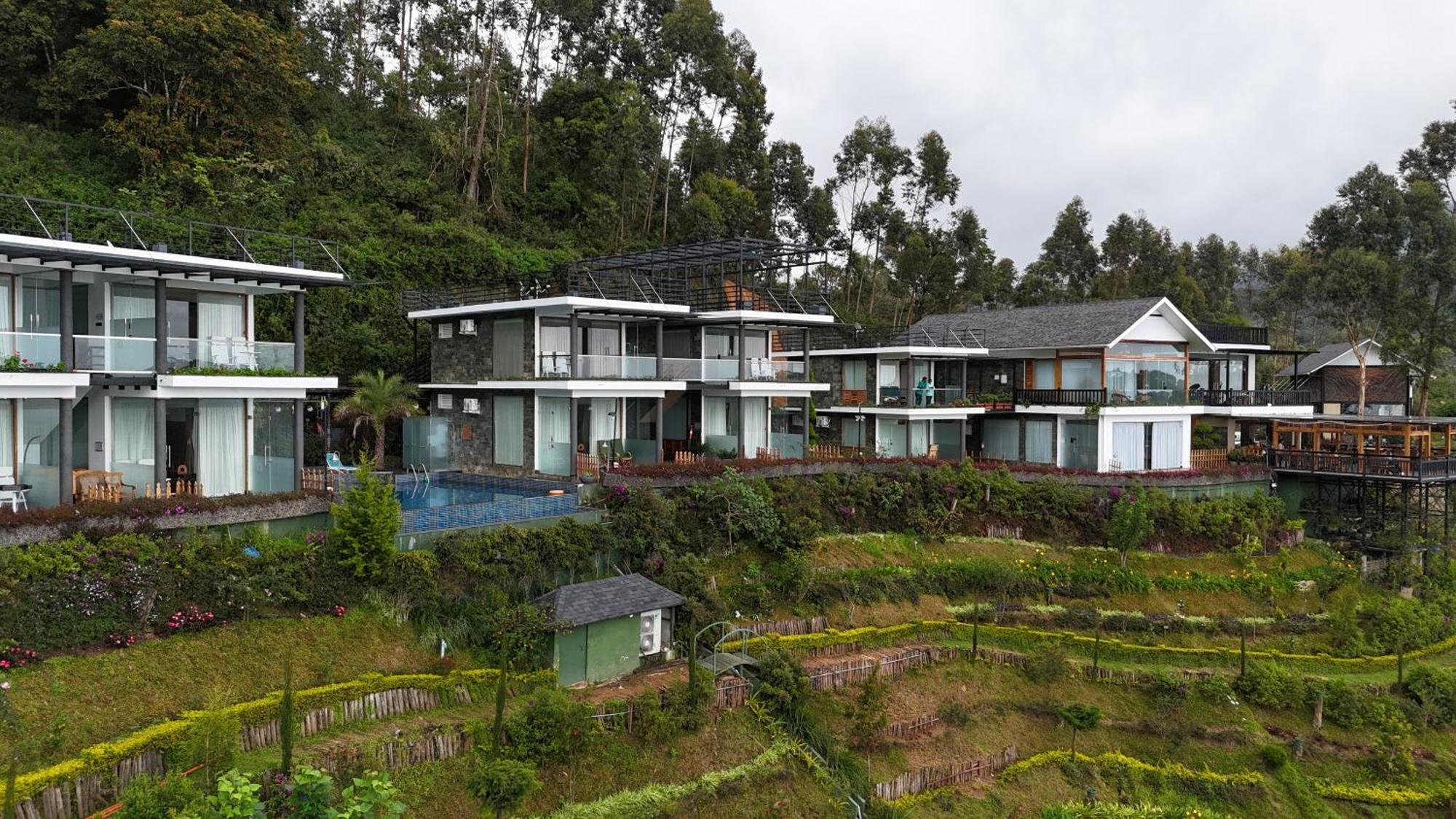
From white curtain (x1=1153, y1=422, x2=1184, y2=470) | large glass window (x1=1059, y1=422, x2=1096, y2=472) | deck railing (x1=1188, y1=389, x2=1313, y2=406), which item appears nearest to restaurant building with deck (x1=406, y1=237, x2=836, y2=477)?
large glass window (x1=1059, y1=422, x2=1096, y2=472)

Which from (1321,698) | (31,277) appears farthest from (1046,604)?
(31,277)

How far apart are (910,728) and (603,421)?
14.3 metres

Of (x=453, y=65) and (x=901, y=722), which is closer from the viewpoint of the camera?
(x=901, y=722)

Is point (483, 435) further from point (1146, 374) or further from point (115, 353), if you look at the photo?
point (1146, 374)

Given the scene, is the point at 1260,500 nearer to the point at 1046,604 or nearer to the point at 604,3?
the point at 1046,604

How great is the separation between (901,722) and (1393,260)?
121 ft

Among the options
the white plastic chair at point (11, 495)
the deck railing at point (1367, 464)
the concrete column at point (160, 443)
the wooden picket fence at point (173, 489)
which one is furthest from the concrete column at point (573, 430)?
the deck railing at point (1367, 464)

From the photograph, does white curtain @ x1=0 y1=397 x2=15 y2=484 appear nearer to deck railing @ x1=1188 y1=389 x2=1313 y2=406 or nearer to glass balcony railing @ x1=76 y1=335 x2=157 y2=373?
glass balcony railing @ x1=76 y1=335 x2=157 y2=373

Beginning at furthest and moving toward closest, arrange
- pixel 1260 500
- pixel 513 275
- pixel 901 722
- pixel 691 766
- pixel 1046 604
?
pixel 513 275, pixel 1260 500, pixel 1046 604, pixel 901 722, pixel 691 766

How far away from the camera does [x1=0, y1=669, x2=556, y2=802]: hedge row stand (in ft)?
39.8

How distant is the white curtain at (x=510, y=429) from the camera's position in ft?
95.0

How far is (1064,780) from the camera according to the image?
65.1 ft

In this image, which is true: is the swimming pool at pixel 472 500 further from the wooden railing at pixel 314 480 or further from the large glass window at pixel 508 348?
the large glass window at pixel 508 348

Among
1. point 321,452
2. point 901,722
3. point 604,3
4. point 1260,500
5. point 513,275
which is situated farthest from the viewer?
point 604,3
